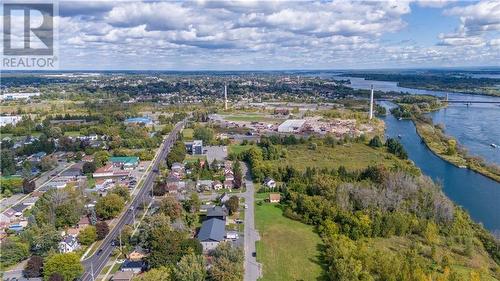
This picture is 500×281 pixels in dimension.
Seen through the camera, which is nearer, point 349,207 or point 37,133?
point 349,207

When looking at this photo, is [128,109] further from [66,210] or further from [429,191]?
[429,191]

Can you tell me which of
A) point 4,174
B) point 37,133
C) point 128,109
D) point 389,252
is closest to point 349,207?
point 389,252

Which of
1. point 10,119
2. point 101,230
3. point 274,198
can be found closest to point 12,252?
point 101,230

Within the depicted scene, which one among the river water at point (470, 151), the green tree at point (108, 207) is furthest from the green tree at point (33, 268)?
the river water at point (470, 151)

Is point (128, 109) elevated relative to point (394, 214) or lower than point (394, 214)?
elevated

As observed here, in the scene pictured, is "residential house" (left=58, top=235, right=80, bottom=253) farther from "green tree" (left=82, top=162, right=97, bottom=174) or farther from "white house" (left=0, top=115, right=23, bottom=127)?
"white house" (left=0, top=115, right=23, bottom=127)

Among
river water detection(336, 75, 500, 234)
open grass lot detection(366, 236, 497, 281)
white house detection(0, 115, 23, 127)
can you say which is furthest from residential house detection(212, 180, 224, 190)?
white house detection(0, 115, 23, 127)

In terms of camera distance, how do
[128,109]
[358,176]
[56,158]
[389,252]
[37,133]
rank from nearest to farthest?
[389,252]
[358,176]
[56,158]
[37,133]
[128,109]
